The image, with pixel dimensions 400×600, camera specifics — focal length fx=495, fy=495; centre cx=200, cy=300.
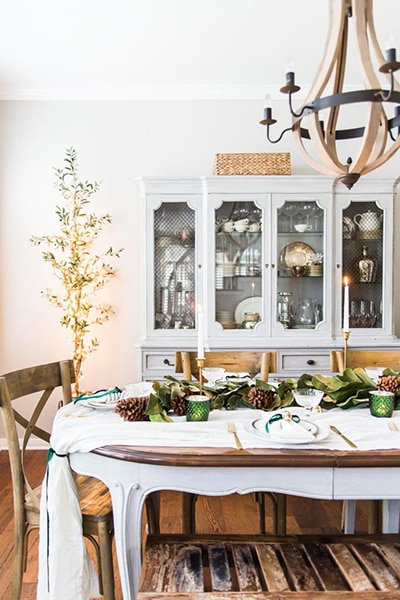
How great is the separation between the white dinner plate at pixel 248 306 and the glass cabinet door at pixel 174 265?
31 cm

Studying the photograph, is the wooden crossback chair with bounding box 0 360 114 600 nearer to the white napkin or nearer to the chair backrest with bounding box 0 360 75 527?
the chair backrest with bounding box 0 360 75 527

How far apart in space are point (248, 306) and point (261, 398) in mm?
1667

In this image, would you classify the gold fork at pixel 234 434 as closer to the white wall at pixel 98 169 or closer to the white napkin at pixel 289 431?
the white napkin at pixel 289 431

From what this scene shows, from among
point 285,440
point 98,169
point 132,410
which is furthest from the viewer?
point 98,169

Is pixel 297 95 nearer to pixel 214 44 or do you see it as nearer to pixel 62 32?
pixel 214 44

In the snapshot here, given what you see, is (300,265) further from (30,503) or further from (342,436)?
(30,503)

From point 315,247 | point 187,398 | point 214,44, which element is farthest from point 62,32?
point 187,398

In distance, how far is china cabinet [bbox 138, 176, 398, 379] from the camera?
10.8ft

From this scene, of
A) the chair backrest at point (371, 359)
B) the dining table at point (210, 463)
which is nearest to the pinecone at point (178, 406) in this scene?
the dining table at point (210, 463)

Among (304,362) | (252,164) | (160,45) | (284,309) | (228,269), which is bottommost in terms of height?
(304,362)

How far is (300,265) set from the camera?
3373 mm

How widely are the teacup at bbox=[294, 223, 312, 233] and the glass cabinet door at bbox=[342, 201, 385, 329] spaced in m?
0.24

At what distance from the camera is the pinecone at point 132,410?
1.58 m

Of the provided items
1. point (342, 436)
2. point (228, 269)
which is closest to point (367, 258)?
point (228, 269)
